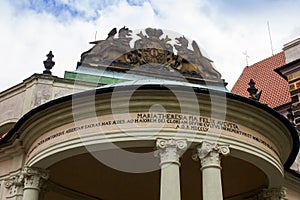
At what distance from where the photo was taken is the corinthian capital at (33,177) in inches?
543

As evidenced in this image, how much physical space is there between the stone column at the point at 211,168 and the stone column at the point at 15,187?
5.18m

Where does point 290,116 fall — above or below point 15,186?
above

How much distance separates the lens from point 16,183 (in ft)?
48.2

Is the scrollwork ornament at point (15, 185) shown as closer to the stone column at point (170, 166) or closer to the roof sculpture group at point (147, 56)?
the stone column at point (170, 166)

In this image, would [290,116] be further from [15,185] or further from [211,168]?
[15,185]

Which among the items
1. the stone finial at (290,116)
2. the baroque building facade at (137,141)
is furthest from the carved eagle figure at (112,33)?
the stone finial at (290,116)

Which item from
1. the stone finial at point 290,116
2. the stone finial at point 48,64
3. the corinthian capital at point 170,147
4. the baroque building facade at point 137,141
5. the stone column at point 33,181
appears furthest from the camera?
the stone finial at point 290,116

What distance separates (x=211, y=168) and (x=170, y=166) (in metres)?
1.06

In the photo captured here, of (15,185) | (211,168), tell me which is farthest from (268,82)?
(15,185)

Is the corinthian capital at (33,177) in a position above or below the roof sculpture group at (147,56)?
below

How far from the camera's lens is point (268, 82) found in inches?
1331

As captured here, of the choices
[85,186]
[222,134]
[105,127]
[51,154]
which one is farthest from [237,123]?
[85,186]

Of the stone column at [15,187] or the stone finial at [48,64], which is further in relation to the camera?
the stone finial at [48,64]

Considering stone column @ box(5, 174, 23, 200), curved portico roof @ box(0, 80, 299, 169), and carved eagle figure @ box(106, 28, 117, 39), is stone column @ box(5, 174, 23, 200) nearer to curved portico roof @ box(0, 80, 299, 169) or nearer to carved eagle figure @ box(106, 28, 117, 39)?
curved portico roof @ box(0, 80, 299, 169)
